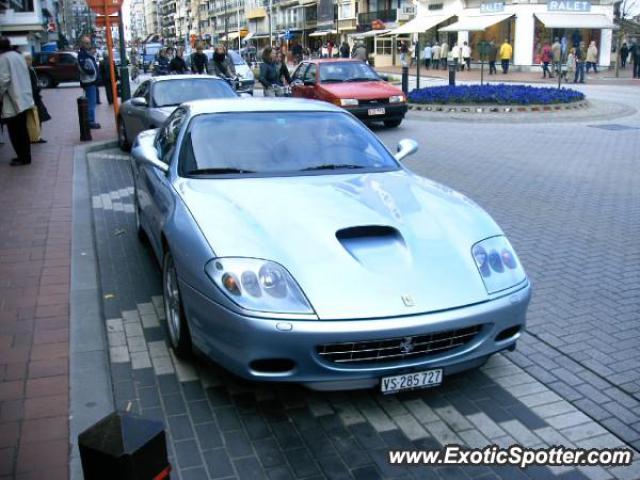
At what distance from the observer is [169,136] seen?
Answer: 5.59 m

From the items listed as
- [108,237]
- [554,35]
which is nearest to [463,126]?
[108,237]

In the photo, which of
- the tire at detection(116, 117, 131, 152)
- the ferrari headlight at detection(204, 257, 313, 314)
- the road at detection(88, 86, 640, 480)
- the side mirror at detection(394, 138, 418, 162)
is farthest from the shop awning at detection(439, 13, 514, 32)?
the ferrari headlight at detection(204, 257, 313, 314)

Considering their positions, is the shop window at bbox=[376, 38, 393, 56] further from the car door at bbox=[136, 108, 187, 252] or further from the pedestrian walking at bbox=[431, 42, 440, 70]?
the car door at bbox=[136, 108, 187, 252]

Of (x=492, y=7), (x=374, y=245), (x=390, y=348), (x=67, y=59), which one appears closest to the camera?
(x=390, y=348)

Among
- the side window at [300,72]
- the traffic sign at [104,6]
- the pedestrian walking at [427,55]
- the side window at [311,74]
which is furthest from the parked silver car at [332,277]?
the pedestrian walking at [427,55]

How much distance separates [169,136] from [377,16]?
62.7m

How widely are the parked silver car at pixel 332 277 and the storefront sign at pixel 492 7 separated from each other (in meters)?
42.3

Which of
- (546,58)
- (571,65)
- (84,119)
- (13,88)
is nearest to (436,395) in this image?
(13,88)

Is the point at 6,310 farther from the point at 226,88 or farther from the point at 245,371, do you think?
the point at 226,88

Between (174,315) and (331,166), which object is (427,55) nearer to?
(331,166)

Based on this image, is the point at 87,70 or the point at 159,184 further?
the point at 87,70

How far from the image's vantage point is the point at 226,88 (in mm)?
11672

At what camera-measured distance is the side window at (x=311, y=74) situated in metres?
16.2

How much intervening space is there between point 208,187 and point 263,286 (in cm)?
126
